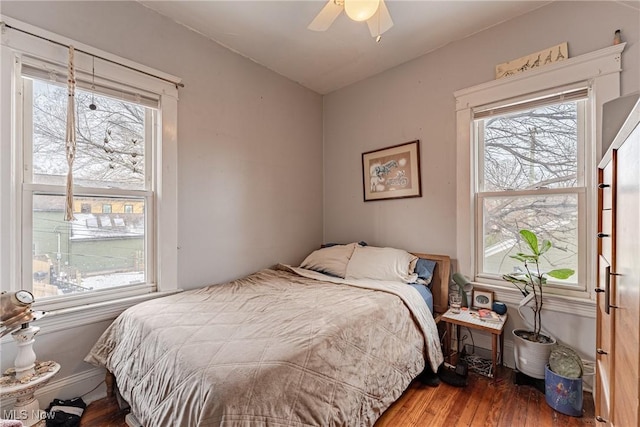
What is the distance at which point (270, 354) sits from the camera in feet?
3.76

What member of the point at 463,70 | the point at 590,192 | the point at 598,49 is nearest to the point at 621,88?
the point at 598,49

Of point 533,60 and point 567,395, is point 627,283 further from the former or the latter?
point 533,60

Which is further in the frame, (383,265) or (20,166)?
(383,265)

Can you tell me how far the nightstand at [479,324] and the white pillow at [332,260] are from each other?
0.96 metres

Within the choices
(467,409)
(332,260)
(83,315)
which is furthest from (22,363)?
(467,409)

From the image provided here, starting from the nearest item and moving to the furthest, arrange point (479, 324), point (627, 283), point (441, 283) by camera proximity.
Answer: point (627, 283), point (479, 324), point (441, 283)

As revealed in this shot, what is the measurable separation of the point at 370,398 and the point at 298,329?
0.52m

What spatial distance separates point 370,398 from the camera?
143 cm

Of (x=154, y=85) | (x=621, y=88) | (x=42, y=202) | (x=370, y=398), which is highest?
(x=154, y=85)

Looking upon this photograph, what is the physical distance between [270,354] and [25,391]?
1.30 metres

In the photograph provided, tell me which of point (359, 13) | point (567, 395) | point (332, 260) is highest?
point (359, 13)

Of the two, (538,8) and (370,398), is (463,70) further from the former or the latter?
(370,398)

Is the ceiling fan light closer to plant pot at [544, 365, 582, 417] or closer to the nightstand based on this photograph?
the nightstand

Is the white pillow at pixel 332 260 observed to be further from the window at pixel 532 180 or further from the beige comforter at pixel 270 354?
the window at pixel 532 180
